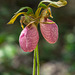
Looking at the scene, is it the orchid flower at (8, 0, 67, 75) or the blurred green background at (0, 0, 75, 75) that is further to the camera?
the blurred green background at (0, 0, 75, 75)

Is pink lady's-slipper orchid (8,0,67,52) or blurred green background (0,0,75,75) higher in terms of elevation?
pink lady's-slipper orchid (8,0,67,52)

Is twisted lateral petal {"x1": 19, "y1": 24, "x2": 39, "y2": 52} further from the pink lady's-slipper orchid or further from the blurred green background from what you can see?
the blurred green background

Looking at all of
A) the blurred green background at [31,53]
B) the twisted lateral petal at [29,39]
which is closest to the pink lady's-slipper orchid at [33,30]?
the twisted lateral petal at [29,39]

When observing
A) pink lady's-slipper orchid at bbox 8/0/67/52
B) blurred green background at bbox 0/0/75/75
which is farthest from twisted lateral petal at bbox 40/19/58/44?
blurred green background at bbox 0/0/75/75

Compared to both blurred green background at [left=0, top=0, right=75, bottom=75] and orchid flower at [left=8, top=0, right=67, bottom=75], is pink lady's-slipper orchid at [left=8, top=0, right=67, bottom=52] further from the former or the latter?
blurred green background at [left=0, top=0, right=75, bottom=75]

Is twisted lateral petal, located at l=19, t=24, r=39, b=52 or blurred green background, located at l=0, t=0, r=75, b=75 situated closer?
twisted lateral petal, located at l=19, t=24, r=39, b=52

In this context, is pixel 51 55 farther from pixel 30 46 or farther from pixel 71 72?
pixel 30 46

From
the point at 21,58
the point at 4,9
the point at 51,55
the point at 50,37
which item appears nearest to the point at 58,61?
the point at 51,55

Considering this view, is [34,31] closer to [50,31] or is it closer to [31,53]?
[50,31]
